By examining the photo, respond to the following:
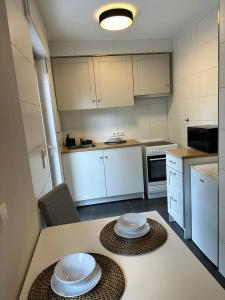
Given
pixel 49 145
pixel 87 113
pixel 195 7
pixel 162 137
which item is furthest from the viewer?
pixel 162 137

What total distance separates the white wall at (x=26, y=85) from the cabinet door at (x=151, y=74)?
80.2 inches

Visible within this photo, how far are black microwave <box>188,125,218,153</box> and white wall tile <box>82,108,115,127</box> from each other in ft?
4.72

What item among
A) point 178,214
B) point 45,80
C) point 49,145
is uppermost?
Answer: point 45,80

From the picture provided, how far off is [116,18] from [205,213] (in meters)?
2.02

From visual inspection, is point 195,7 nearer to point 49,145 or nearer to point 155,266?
point 49,145

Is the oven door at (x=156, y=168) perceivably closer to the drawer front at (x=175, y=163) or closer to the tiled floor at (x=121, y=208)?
the tiled floor at (x=121, y=208)

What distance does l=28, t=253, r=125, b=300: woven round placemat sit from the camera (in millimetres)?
700

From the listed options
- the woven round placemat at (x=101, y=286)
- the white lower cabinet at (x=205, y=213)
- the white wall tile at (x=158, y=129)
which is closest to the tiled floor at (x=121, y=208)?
the white lower cabinet at (x=205, y=213)

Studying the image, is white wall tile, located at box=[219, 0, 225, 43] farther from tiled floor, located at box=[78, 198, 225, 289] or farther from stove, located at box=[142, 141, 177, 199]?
tiled floor, located at box=[78, 198, 225, 289]

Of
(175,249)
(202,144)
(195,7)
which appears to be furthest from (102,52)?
(175,249)

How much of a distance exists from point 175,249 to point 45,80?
91.1 inches

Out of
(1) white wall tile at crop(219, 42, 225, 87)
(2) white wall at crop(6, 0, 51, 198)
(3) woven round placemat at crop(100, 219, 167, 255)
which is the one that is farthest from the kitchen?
(3) woven round placemat at crop(100, 219, 167, 255)

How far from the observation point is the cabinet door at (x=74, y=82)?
303 centimetres

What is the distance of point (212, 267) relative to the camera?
5.92ft
